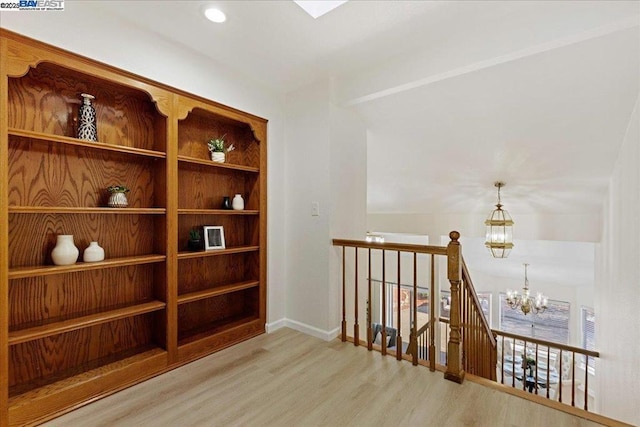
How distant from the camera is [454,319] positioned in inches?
83.7

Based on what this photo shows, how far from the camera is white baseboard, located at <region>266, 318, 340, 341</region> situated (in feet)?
8.89

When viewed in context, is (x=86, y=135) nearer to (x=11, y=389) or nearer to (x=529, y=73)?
(x=11, y=389)

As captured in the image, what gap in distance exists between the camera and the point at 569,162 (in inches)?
125

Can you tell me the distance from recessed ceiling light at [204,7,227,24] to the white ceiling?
0.14ft

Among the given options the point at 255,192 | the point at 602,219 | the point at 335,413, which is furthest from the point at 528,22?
the point at 602,219

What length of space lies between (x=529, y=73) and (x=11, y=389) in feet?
12.5

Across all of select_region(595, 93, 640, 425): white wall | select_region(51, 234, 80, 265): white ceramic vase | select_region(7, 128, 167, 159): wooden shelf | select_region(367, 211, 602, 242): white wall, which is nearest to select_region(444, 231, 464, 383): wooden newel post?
select_region(595, 93, 640, 425): white wall

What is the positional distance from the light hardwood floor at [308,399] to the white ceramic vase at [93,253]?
84cm

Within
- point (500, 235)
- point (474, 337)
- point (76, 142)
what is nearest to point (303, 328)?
point (474, 337)

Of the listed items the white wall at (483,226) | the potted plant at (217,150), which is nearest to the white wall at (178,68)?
the potted plant at (217,150)

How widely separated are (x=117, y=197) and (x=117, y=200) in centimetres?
2

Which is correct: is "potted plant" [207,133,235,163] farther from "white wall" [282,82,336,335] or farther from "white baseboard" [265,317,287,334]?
"white baseboard" [265,317,287,334]

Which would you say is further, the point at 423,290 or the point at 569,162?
the point at 423,290

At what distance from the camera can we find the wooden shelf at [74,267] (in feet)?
5.27
